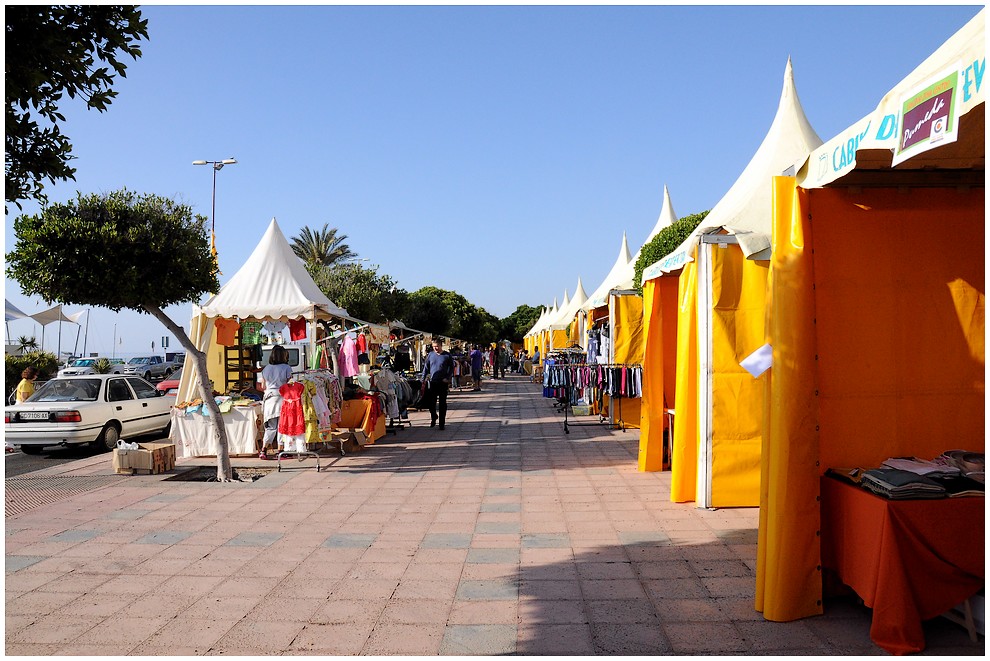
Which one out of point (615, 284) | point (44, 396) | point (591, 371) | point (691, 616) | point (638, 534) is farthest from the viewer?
point (615, 284)

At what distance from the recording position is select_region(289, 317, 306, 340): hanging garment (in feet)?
44.4

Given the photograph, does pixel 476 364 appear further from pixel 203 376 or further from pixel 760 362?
pixel 760 362

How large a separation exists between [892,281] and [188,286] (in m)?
8.52

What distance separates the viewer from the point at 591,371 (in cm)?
1391

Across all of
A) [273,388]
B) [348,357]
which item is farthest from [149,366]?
[273,388]

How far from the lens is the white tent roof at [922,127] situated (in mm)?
2758

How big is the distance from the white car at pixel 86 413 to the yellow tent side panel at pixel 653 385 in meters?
9.65

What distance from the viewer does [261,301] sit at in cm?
1195

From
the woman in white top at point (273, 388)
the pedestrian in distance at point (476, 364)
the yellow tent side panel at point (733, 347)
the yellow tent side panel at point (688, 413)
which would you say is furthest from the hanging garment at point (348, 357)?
the pedestrian in distance at point (476, 364)

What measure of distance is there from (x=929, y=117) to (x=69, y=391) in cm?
1387

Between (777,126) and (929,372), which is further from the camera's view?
(777,126)

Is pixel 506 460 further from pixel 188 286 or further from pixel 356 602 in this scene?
pixel 356 602

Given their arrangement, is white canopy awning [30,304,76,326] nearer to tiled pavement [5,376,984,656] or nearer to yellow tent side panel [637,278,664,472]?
tiled pavement [5,376,984,656]

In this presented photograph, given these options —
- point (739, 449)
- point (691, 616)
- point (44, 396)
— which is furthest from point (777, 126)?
point (44, 396)
